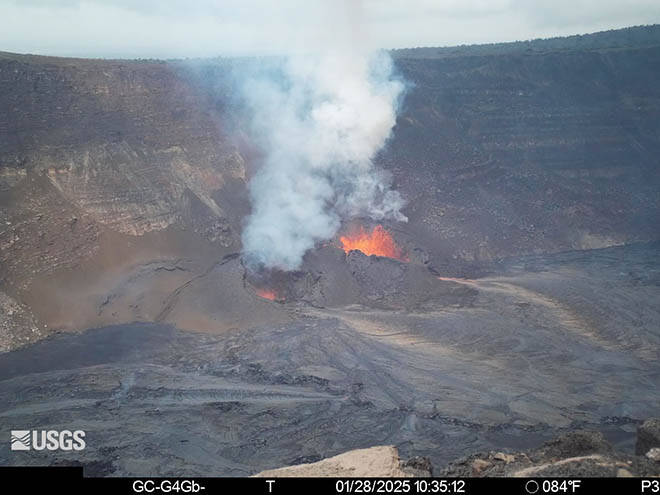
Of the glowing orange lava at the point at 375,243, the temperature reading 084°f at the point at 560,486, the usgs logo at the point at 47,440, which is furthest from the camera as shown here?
the glowing orange lava at the point at 375,243

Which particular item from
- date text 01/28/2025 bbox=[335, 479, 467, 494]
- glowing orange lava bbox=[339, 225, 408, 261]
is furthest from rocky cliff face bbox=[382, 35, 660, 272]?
date text 01/28/2025 bbox=[335, 479, 467, 494]

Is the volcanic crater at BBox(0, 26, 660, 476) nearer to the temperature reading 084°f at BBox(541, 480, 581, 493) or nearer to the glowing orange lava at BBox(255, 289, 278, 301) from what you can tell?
the glowing orange lava at BBox(255, 289, 278, 301)

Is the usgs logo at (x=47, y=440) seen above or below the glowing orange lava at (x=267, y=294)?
below

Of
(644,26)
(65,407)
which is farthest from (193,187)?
(644,26)

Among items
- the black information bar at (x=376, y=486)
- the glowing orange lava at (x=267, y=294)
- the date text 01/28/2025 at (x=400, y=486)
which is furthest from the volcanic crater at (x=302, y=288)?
the date text 01/28/2025 at (x=400, y=486)

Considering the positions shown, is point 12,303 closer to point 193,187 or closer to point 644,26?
point 193,187

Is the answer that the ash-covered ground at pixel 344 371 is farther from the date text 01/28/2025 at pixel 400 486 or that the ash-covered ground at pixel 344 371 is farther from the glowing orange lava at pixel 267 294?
the date text 01/28/2025 at pixel 400 486

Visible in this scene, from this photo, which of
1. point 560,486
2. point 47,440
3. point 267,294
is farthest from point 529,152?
point 47,440

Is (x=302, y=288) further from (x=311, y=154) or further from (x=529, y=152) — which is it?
(x=529, y=152)

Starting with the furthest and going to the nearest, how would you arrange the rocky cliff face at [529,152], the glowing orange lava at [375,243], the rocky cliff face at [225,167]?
1. the rocky cliff face at [529,152]
2. the glowing orange lava at [375,243]
3. the rocky cliff face at [225,167]
